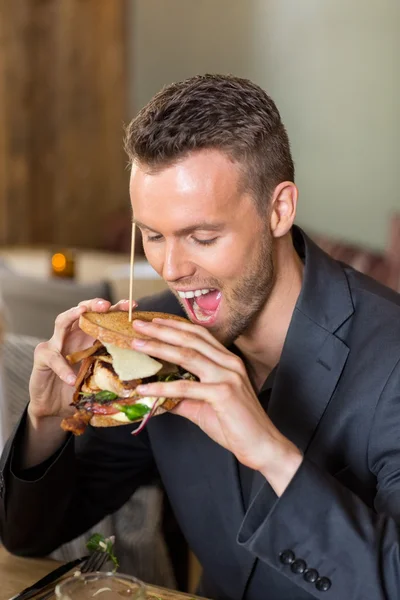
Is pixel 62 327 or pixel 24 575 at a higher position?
pixel 62 327

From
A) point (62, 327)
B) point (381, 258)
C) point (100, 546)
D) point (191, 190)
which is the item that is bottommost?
point (381, 258)

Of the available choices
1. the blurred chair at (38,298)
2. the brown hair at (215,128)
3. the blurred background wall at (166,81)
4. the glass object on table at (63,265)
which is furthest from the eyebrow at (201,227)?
the blurred background wall at (166,81)

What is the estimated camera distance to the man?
1.33 meters

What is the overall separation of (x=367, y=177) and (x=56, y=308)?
2.76 meters

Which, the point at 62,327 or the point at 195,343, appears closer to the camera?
the point at 195,343

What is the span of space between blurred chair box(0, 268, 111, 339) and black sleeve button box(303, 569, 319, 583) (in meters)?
1.90

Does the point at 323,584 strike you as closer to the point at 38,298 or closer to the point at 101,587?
the point at 101,587

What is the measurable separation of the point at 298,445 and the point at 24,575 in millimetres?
536

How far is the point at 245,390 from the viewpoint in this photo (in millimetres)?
1315

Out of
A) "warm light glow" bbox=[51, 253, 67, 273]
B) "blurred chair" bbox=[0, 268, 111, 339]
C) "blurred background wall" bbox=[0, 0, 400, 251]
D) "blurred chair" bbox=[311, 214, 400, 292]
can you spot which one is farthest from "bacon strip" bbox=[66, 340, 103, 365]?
"blurred background wall" bbox=[0, 0, 400, 251]

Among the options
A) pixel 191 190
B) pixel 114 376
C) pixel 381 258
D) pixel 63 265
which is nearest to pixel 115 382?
pixel 114 376

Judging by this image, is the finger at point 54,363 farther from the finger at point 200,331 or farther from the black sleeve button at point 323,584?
the black sleeve button at point 323,584

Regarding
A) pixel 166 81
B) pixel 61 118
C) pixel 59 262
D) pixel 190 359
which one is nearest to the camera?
pixel 190 359

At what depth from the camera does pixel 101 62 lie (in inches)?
258
